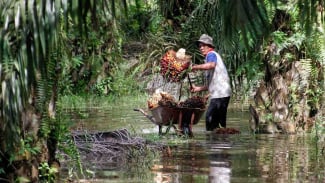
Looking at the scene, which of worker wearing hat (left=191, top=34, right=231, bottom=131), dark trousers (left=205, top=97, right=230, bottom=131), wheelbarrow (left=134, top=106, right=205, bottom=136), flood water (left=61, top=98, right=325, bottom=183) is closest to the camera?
flood water (left=61, top=98, right=325, bottom=183)

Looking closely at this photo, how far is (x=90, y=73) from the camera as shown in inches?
1060

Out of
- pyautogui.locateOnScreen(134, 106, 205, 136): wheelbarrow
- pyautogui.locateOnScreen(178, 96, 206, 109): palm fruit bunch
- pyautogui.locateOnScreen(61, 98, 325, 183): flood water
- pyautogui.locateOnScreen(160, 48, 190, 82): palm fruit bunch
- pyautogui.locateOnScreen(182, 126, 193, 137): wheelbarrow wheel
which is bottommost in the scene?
pyautogui.locateOnScreen(61, 98, 325, 183): flood water

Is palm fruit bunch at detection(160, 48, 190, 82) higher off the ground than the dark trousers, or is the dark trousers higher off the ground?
palm fruit bunch at detection(160, 48, 190, 82)

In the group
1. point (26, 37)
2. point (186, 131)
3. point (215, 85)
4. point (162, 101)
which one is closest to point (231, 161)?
point (186, 131)

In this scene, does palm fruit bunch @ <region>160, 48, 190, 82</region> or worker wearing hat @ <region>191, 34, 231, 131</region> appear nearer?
palm fruit bunch @ <region>160, 48, 190, 82</region>

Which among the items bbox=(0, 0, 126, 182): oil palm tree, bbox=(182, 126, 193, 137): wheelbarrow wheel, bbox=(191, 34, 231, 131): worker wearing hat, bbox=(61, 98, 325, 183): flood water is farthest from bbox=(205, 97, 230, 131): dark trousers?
bbox=(0, 0, 126, 182): oil palm tree

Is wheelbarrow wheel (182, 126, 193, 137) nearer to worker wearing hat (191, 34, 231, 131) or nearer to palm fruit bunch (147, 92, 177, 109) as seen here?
palm fruit bunch (147, 92, 177, 109)

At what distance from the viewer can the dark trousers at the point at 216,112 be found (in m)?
14.7

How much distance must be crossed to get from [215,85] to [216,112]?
49cm

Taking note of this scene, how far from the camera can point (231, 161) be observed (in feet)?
35.1

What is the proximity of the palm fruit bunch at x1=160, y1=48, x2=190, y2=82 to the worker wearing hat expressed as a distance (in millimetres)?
471

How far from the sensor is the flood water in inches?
366

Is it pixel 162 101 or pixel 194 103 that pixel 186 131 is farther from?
pixel 162 101

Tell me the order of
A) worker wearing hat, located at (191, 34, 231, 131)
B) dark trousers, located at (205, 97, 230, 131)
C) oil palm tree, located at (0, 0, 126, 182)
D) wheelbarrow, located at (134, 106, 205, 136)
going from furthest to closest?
dark trousers, located at (205, 97, 230, 131)
worker wearing hat, located at (191, 34, 231, 131)
wheelbarrow, located at (134, 106, 205, 136)
oil palm tree, located at (0, 0, 126, 182)
